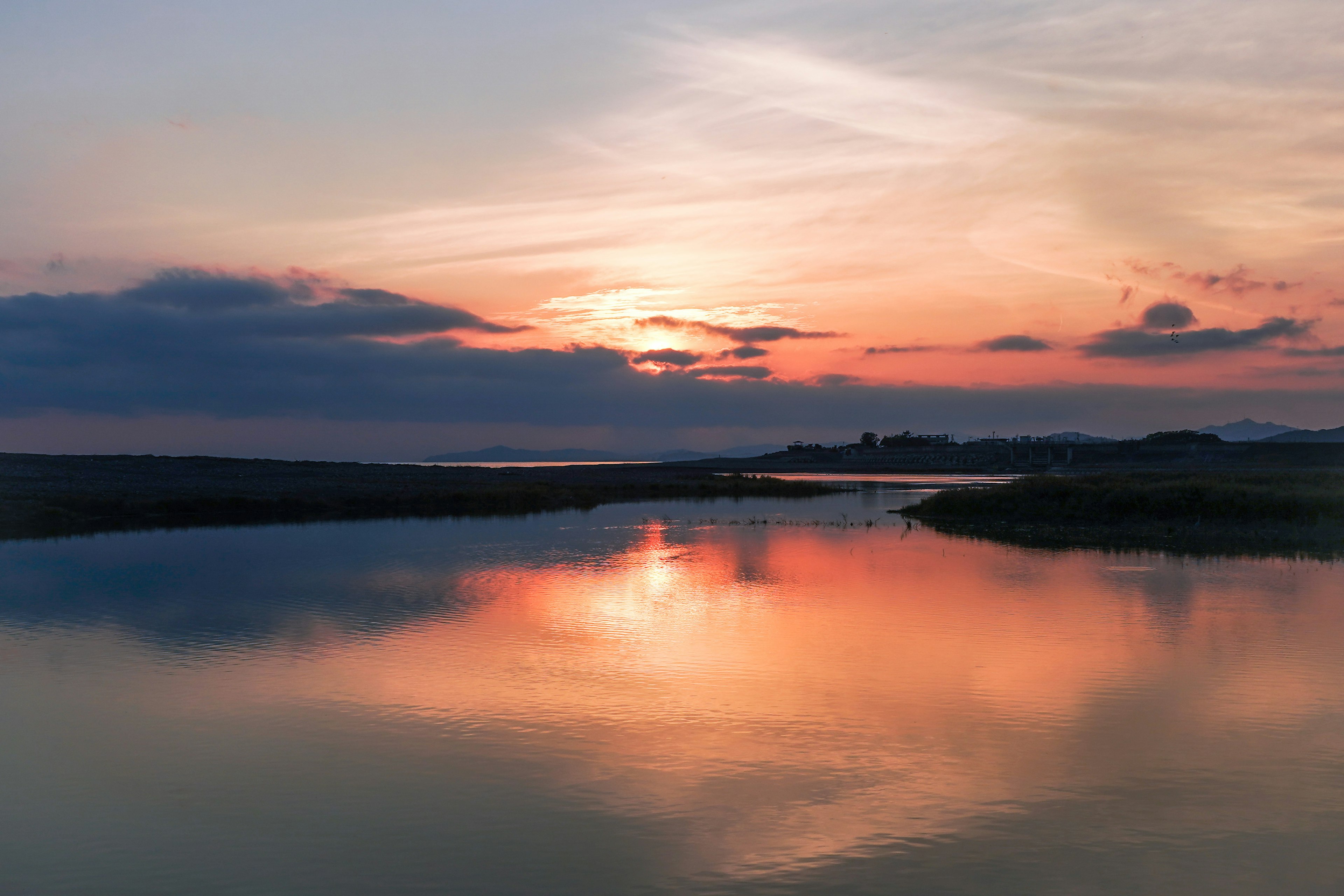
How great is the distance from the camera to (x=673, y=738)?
41.5 ft

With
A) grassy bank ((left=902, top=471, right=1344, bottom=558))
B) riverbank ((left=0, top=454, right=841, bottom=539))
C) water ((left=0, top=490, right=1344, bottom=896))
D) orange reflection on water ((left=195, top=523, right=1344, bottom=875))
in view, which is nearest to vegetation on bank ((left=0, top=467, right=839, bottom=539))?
riverbank ((left=0, top=454, right=841, bottom=539))

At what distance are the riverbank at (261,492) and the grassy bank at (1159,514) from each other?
27.3m

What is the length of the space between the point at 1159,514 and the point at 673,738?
3506cm

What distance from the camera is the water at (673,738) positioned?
8.95 m

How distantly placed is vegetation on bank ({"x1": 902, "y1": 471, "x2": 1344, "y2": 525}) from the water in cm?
1566

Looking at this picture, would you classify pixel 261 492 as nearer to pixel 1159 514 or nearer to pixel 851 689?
pixel 1159 514

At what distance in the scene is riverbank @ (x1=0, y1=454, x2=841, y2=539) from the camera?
46938 mm

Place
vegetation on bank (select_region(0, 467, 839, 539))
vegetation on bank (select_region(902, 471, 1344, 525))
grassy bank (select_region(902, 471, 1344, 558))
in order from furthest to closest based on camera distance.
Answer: vegetation on bank (select_region(0, 467, 839, 539)) < vegetation on bank (select_region(902, 471, 1344, 525)) < grassy bank (select_region(902, 471, 1344, 558))

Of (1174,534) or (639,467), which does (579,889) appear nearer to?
(1174,534)

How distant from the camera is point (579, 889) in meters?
8.45

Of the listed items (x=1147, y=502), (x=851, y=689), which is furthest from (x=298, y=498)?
(x=851, y=689)

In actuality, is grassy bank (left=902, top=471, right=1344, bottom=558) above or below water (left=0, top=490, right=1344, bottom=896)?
above

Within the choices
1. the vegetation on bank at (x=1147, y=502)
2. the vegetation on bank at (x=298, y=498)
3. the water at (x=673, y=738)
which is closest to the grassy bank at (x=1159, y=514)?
the vegetation on bank at (x=1147, y=502)

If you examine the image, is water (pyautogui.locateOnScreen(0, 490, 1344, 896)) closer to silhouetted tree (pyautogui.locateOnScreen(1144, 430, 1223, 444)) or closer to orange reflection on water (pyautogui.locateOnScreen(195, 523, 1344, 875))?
orange reflection on water (pyautogui.locateOnScreen(195, 523, 1344, 875))
